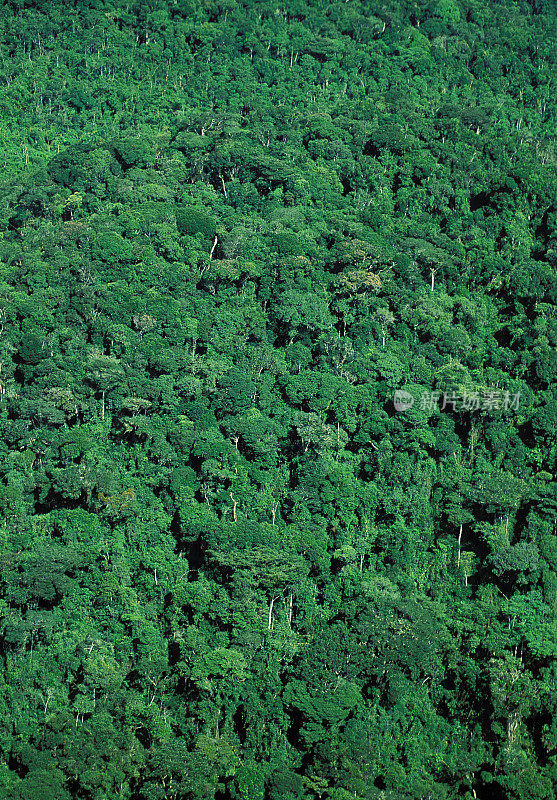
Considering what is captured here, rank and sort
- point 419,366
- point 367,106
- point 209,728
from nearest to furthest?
1. point 209,728
2. point 419,366
3. point 367,106

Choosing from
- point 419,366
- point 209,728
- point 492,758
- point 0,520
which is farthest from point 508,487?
point 0,520

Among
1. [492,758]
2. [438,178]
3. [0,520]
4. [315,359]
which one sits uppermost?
[438,178]

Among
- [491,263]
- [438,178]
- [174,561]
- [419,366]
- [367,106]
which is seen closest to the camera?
[174,561]

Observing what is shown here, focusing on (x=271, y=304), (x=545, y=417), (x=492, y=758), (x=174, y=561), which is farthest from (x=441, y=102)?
(x=492, y=758)

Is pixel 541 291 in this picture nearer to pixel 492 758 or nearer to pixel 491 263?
pixel 491 263

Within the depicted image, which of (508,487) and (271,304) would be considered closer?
(508,487)

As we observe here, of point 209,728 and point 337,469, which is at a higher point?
point 337,469
